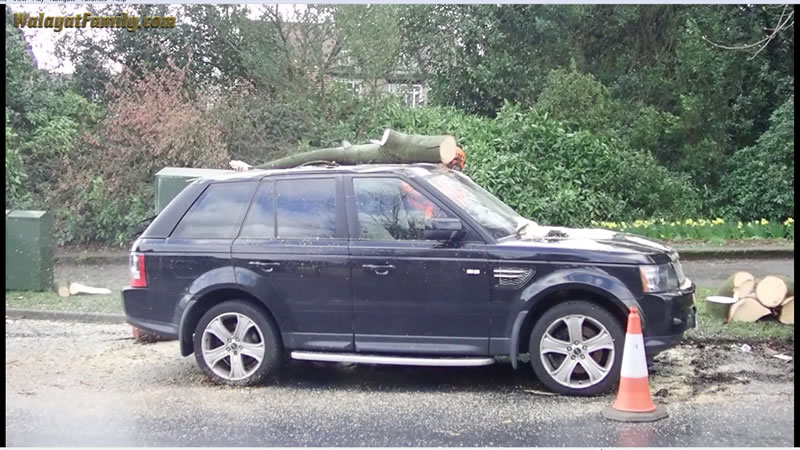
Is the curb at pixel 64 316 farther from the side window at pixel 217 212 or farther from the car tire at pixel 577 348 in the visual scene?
the car tire at pixel 577 348

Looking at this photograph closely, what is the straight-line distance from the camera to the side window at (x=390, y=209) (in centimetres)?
666

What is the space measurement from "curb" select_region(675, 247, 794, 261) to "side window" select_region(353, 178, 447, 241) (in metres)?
7.10

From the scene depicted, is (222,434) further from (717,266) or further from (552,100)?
(552,100)

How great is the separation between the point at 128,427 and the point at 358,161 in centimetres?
354

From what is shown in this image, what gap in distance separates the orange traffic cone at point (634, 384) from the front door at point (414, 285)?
3.43ft

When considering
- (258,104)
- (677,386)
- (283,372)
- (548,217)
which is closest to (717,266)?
(548,217)

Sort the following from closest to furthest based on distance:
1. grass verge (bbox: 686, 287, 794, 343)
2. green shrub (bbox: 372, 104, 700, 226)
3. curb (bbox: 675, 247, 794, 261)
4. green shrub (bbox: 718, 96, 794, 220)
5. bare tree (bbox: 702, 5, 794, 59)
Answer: grass verge (bbox: 686, 287, 794, 343), bare tree (bbox: 702, 5, 794, 59), curb (bbox: 675, 247, 794, 261), green shrub (bbox: 372, 104, 700, 226), green shrub (bbox: 718, 96, 794, 220)

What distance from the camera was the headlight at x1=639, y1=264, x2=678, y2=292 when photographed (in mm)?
6219

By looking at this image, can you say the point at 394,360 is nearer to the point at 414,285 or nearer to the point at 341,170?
the point at 414,285

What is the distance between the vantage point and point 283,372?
24.4ft

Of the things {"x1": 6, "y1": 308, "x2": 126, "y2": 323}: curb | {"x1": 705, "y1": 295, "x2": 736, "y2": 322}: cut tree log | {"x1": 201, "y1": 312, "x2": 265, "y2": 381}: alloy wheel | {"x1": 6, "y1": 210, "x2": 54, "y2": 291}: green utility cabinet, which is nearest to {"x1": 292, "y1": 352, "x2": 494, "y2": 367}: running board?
{"x1": 201, "y1": 312, "x2": 265, "y2": 381}: alloy wheel

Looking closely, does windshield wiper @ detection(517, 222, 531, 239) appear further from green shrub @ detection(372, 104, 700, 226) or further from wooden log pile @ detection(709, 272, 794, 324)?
green shrub @ detection(372, 104, 700, 226)

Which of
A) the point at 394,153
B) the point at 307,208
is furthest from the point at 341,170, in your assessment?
the point at 394,153

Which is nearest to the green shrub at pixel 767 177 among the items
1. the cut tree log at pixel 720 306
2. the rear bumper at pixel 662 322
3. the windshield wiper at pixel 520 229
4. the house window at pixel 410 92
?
the house window at pixel 410 92
